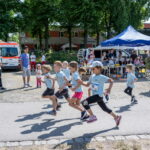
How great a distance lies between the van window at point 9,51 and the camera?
21.0 metres

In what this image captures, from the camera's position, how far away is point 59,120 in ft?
21.9

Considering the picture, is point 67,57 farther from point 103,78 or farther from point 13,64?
point 103,78

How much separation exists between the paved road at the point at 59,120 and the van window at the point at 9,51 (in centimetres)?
1202

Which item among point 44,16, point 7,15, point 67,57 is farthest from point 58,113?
point 44,16

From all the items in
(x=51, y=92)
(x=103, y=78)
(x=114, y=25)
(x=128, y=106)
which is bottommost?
(x=128, y=106)

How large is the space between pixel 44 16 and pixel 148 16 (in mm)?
16521

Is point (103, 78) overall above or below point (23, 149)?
above

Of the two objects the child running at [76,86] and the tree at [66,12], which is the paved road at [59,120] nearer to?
the child running at [76,86]

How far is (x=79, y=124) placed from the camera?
248 inches

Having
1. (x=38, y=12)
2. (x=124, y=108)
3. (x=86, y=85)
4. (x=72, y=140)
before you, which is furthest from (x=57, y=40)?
(x=72, y=140)

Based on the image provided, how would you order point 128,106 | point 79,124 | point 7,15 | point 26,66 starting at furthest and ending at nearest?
point 7,15
point 26,66
point 128,106
point 79,124

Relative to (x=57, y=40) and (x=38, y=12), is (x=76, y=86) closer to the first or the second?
(x=38, y=12)

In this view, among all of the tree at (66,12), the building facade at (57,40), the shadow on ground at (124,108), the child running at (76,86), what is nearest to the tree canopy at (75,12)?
the tree at (66,12)

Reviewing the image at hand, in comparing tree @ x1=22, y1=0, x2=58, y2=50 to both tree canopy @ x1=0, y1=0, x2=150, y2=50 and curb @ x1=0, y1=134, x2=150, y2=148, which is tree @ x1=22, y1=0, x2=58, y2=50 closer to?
tree canopy @ x1=0, y1=0, x2=150, y2=50
